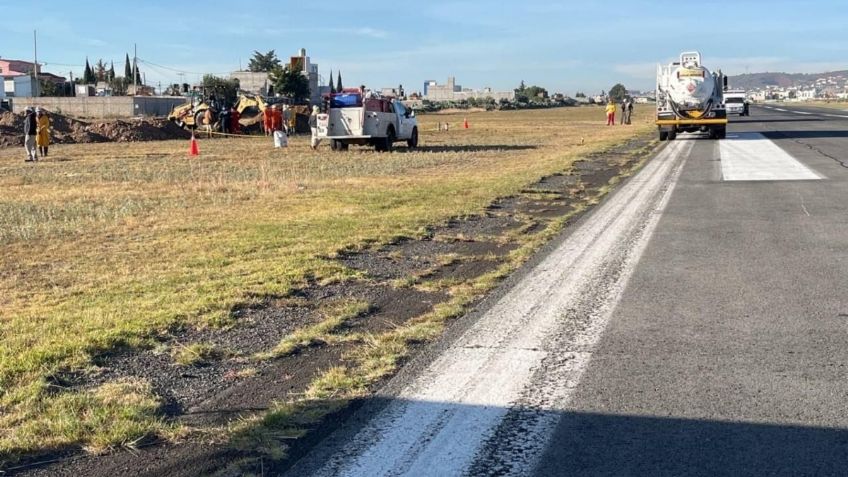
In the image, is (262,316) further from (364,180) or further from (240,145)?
(240,145)

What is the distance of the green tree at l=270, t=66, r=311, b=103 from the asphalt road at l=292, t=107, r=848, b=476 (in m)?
74.3

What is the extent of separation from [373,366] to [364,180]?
42.6 ft

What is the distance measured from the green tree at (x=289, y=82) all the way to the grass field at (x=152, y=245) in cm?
5911

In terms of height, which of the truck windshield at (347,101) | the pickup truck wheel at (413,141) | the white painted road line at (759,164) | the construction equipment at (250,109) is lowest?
the white painted road line at (759,164)

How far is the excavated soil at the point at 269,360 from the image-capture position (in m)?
4.03

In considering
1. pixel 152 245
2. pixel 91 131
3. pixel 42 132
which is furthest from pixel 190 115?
pixel 152 245

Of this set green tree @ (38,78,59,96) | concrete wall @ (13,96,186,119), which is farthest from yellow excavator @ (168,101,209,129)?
green tree @ (38,78,59,96)

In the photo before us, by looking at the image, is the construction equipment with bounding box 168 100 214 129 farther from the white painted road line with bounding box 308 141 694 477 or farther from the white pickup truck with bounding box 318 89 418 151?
the white painted road line with bounding box 308 141 694 477

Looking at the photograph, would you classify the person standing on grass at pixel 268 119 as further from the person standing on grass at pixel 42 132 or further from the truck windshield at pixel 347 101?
the person standing on grass at pixel 42 132

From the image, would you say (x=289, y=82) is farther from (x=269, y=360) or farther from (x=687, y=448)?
(x=687, y=448)

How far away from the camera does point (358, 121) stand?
27500 millimetres

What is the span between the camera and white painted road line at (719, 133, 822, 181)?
17.4m

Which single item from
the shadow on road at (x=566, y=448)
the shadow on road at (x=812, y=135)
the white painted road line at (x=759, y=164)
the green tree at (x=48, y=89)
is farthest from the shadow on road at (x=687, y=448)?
the green tree at (x=48, y=89)

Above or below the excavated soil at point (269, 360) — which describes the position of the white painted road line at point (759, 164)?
above
